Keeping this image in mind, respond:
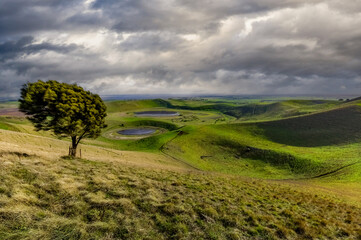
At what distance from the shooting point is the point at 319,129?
94.8 metres

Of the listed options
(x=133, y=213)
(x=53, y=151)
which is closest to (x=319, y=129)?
(x=133, y=213)

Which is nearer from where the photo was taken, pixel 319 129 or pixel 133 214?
pixel 133 214

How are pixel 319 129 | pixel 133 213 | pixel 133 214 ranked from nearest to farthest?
pixel 133 214, pixel 133 213, pixel 319 129

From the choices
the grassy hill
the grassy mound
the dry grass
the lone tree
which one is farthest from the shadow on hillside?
the lone tree

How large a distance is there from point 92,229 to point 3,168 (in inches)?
474

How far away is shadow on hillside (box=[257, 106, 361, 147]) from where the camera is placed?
8388cm

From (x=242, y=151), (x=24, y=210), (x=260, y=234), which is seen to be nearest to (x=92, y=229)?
(x=24, y=210)

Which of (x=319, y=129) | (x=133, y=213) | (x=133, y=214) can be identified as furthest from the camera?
(x=319, y=129)

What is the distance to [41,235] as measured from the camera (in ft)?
28.4

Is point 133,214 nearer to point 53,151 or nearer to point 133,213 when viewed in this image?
point 133,213

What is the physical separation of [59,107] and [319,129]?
11280cm

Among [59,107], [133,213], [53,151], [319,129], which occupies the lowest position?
[319,129]

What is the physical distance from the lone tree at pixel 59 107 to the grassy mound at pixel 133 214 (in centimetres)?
1027

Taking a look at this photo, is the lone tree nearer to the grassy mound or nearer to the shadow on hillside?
the grassy mound
